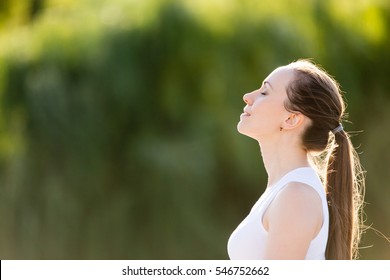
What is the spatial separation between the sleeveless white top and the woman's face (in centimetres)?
10

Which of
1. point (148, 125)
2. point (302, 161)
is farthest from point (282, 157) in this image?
point (148, 125)

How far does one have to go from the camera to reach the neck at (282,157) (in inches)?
43.9

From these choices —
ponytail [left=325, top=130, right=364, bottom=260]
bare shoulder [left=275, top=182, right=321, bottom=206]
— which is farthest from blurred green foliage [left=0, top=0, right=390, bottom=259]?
bare shoulder [left=275, top=182, right=321, bottom=206]

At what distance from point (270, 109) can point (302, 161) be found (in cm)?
10

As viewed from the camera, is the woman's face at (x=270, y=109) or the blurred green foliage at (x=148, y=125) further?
the blurred green foliage at (x=148, y=125)

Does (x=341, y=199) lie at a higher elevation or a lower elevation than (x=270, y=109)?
lower

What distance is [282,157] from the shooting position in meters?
1.13

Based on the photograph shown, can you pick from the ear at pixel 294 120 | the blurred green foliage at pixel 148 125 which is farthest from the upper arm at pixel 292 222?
the blurred green foliage at pixel 148 125

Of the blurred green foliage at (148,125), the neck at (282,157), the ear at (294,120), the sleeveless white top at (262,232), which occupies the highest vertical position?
the blurred green foliage at (148,125)

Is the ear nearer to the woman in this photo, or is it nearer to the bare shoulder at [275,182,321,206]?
the woman

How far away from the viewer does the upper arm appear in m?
0.98

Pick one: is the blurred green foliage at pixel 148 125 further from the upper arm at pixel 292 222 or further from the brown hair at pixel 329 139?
the upper arm at pixel 292 222

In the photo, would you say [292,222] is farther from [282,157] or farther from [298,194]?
[282,157]

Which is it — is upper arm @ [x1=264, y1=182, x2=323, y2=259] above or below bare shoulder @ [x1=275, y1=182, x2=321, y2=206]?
below
